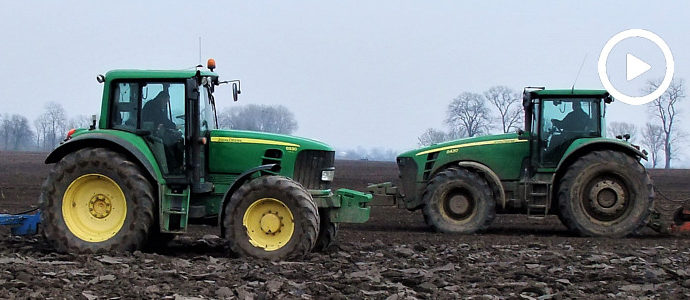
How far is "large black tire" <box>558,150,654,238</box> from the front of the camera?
13.7 m

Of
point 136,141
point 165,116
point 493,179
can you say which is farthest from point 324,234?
point 493,179

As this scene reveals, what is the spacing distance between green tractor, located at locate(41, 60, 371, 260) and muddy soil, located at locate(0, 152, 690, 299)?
39 centimetres

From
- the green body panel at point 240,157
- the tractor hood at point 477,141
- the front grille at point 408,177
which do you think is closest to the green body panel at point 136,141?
the green body panel at point 240,157

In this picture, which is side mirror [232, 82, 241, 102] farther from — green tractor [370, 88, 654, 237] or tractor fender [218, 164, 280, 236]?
green tractor [370, 88, 654, 237]

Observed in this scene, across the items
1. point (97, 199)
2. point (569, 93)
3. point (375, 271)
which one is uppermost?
point (569, 93)

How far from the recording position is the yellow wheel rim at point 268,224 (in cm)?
1028

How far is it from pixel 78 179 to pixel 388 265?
12.9 ft

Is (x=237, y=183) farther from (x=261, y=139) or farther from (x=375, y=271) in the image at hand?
(x=375, y=271)

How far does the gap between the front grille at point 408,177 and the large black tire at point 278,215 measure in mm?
5003

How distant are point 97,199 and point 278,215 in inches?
89.6

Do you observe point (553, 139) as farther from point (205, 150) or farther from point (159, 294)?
point (159, 294)

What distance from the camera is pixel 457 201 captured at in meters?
14.4

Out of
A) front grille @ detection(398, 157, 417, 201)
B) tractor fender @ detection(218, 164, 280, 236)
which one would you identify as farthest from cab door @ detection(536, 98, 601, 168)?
tractor fender @ detection(218, 164, 280, 236)

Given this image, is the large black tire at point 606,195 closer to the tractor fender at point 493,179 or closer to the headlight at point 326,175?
the tractor fender at point 493,179
